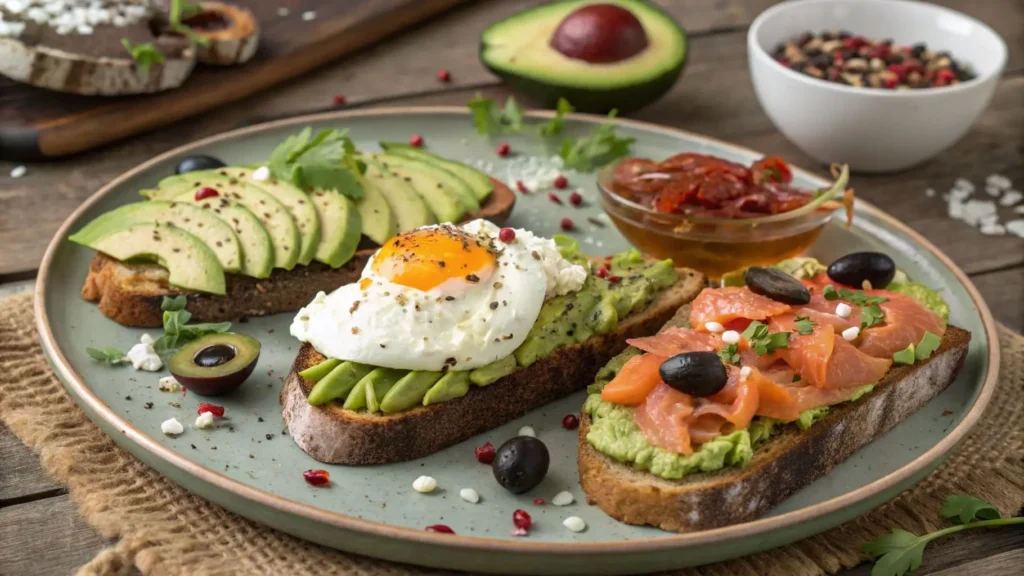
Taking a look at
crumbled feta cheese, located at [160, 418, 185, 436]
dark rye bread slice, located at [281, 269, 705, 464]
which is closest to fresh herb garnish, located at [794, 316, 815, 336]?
dark rye bread slice, located at [281, 269, 705, 464]

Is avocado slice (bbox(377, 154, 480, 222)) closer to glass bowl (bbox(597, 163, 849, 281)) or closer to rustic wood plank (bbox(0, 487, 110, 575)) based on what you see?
glass bowl (bbox(597, 163, 849, 281))

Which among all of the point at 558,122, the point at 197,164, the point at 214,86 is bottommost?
the point at 558,122

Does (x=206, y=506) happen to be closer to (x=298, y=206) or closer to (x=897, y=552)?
(x=298, y=206)

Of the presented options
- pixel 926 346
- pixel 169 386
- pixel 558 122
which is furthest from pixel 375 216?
pixel 926 346

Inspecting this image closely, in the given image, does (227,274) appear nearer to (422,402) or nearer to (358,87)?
(422,402)

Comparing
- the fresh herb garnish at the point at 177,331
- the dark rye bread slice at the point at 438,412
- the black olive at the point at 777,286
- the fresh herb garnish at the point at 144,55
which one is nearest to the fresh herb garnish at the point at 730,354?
the black olive at the point at 777,286

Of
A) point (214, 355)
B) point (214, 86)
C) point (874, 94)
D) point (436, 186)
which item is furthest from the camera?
point (214, 86)

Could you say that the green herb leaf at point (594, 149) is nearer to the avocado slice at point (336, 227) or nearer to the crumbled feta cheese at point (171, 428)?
the avocado slice at point (336, 227)
